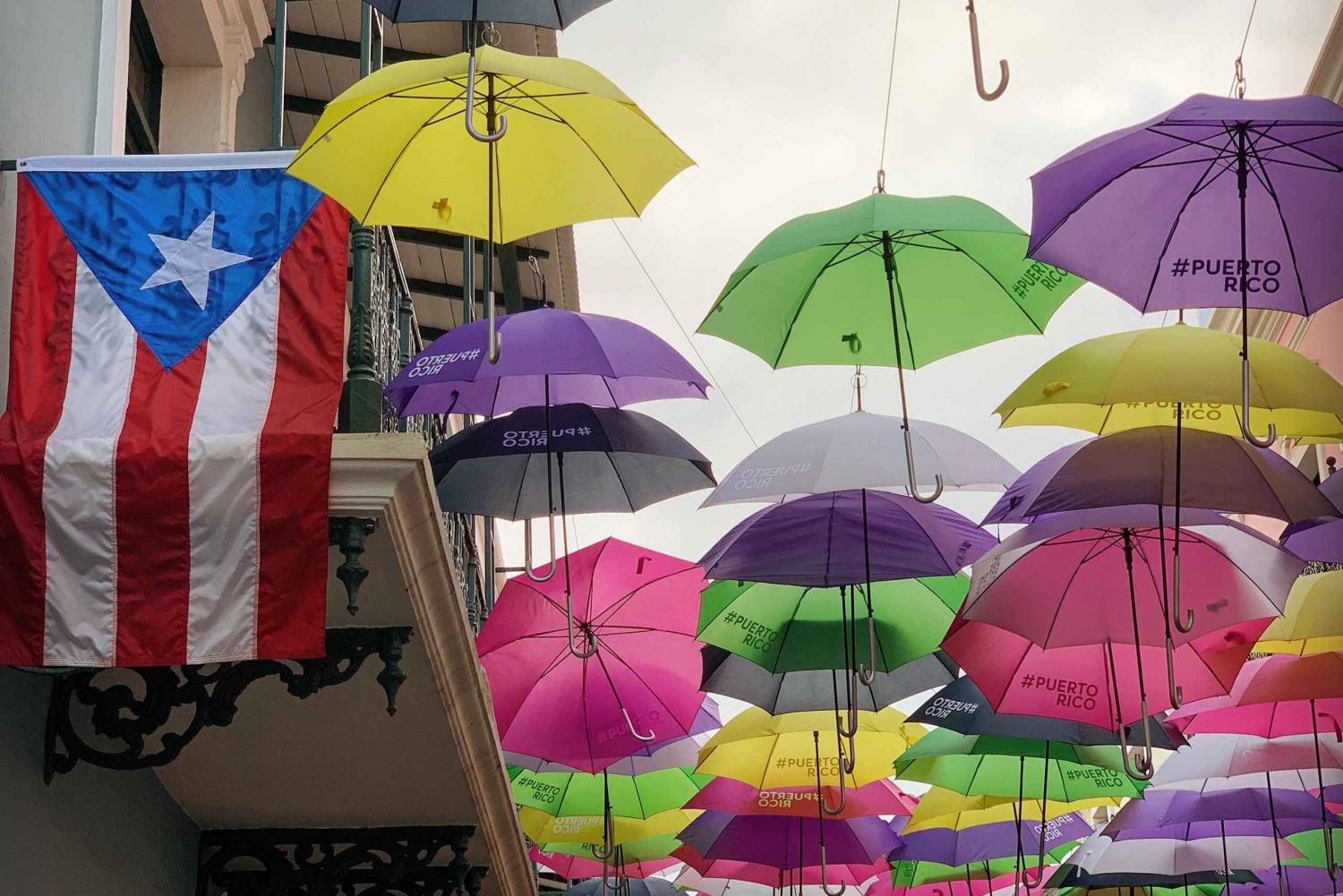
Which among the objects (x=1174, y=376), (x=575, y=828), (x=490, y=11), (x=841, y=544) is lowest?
(x=575, y=828)

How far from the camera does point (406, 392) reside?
698cm

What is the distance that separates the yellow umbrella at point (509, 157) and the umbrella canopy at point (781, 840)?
7.41 m

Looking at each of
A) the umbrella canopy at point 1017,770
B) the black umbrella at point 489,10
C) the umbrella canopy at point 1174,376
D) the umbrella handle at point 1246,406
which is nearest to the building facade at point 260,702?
the black umbrella at point 489,10

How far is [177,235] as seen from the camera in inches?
198

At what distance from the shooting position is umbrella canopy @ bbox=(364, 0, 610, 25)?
5.42 m

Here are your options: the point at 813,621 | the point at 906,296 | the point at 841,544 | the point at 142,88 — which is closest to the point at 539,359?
the point at 906,296

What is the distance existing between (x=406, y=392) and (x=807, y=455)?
76.6 inches

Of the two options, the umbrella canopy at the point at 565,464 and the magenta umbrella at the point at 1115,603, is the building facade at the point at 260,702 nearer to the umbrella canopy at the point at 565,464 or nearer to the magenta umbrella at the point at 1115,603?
the umbrella canopy at the point at 565,464

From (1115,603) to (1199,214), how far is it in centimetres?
261

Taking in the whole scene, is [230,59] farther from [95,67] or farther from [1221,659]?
[1221,659]

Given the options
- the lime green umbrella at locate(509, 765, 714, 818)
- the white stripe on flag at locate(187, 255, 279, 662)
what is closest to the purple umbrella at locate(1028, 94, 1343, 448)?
the white stripe on flag at locate(187, 255, 279, 662)

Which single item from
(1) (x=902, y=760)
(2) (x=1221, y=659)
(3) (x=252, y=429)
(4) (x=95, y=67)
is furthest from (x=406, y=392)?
(1) (x=902, y=760)

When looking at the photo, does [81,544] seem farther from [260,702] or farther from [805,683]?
Result: [805,683]

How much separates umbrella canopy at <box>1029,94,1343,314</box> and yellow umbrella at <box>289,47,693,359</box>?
5.08ft
